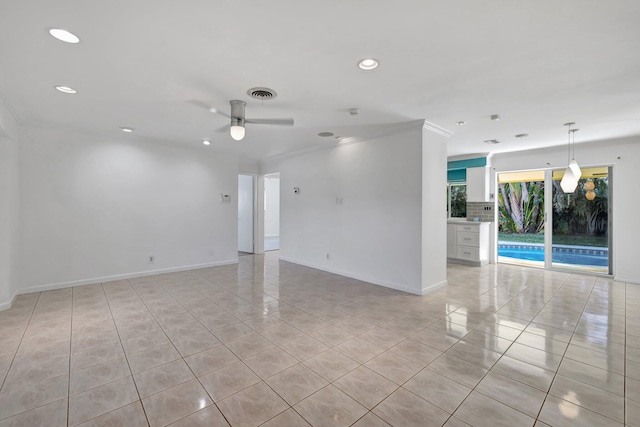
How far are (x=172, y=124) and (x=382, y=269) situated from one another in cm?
390

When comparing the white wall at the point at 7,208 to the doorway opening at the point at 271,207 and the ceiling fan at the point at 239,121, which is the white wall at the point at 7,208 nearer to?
the ceiling fan at the point at 239,121

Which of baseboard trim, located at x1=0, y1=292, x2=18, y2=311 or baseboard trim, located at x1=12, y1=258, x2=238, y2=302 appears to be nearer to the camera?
baseboard trim, located at x1=0, y1=292, x2=18, y2=311

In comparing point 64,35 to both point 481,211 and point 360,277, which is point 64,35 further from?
point 481,211

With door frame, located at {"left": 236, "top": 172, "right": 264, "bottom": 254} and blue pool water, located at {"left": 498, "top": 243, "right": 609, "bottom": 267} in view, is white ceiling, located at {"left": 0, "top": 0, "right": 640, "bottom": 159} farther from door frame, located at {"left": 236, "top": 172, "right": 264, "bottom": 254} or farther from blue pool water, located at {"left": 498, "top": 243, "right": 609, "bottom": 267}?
door frame, located at {"left": 236, "top": 172, "right": 264, "bottom": 254}

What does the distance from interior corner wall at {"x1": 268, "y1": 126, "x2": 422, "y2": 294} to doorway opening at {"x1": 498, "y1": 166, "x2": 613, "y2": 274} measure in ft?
12.5

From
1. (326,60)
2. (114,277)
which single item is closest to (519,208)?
(326,60)

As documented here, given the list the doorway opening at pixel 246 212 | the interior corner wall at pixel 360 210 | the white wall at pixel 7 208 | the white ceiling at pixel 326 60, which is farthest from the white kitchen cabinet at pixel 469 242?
the white wall at pixel 7 208

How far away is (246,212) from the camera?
7.78m

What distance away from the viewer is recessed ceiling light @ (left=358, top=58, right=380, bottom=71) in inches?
91.2

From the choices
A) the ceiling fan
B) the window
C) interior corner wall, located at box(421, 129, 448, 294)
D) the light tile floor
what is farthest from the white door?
the window

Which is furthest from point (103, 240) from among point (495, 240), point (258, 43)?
point (495, 240)

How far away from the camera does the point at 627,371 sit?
7.40 feet

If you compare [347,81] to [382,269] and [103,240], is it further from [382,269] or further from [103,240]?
A: [103,240]

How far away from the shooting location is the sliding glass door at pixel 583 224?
5434 mm
